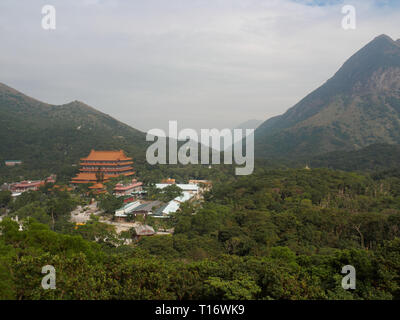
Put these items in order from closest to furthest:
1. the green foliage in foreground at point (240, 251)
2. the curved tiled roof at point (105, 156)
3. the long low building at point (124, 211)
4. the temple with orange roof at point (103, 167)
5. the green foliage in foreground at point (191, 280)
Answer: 1. the green foliage in foreground at point (191, 280)
2. the green foliage in foreground at point (240, 251)
3. the long low building at point (124, 211)
4. the temple with orange roof at point (103, 167)
5. the curved tiled roof at point (105, 156)

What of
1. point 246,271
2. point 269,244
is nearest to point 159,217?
point 269,244

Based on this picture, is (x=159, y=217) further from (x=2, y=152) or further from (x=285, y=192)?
(x=2, y=152)

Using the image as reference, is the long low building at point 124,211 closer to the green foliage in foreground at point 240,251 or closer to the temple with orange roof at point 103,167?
the green foliage in foreground at point 240,251

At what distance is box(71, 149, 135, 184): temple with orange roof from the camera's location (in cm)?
3375

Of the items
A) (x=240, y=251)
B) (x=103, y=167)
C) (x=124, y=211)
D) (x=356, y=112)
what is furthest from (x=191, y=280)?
(x=356, y=112)

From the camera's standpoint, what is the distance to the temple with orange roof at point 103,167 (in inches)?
1329

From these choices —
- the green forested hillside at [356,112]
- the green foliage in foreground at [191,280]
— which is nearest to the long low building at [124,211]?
the green foliage in foreground at [191,280]

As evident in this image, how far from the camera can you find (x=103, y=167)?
35.5 m

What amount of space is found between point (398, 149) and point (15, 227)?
201 feet

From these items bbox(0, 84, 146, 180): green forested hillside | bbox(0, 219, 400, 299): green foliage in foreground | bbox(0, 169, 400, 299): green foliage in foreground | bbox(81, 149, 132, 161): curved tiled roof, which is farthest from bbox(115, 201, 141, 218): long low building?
bbox(0, 84, 146, 180): green forested hillside

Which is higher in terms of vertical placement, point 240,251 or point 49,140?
point 49,140

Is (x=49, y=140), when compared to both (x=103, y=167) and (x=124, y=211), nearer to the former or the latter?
(x=103, y=167)

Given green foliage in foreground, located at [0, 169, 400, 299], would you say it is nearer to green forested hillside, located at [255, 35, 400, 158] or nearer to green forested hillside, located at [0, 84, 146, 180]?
green forested hillside, located at [0, 84, 146, 180]

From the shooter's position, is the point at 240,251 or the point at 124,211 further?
the point at 124,211
